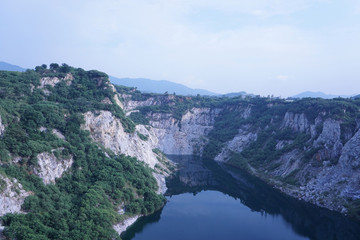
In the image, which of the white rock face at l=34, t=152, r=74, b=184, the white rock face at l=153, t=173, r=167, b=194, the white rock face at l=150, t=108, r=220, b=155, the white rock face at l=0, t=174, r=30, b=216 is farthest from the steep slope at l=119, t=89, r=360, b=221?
the white rock face at l=0, t=174, r=30, b=216

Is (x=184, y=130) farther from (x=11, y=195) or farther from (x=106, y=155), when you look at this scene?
(x=11, y=195)

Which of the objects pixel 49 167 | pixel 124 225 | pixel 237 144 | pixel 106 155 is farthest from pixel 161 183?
pixel 237 144

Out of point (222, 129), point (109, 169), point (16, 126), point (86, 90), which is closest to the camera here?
point (16, 126)

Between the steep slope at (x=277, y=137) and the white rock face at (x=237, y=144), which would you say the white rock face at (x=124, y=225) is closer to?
the steep slope at (x=277, y=137)

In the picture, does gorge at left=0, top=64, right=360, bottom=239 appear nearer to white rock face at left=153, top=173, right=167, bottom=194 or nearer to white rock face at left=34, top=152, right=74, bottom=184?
white rock face at left=34, top=152, right=74, bottom=184

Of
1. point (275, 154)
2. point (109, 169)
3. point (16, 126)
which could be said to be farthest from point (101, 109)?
point (275, 154)

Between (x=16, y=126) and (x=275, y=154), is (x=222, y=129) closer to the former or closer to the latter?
(x=275, y=154)
